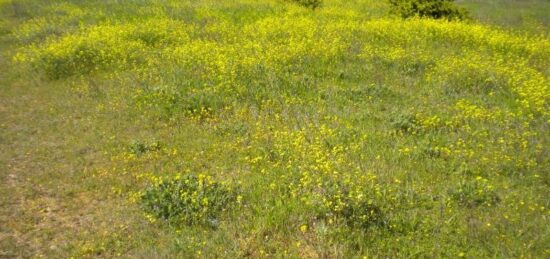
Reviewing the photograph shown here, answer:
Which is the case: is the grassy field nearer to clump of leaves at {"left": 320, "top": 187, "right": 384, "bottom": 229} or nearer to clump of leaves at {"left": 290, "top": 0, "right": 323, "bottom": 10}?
clump of leaves at {"left": 320, "top": 187, "right": 384, "bottom": 229}

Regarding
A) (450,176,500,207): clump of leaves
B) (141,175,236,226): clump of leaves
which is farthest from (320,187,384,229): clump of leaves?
(141,175,236,226): clump of leaves

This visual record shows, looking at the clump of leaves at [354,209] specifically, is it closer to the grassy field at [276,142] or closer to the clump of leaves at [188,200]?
the grassy field at [276,142]

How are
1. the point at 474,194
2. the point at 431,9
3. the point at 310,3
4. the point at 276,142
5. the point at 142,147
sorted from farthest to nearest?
the point at 310,3
the point at 431,9
the point at 142,147
the point at 276,142
the point at 474,194

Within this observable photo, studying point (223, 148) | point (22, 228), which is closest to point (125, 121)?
point (223, 148)

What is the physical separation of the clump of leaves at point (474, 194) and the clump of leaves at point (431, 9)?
1224 centimetres

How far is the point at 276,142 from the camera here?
7.25 m

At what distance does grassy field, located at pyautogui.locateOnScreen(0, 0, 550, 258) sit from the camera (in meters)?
5.06

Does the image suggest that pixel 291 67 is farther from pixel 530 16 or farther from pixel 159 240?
pixel 530 16

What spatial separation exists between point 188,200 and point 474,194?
3.51 metres

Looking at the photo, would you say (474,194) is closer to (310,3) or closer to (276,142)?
(276,142)

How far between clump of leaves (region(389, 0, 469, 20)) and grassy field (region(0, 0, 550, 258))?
2.10 m

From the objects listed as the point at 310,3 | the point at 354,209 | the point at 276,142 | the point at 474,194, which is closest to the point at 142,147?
the point at 276,142

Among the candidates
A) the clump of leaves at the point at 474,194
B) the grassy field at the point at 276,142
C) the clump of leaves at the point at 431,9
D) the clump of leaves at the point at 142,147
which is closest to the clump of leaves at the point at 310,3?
the clump of leaves at the point at 431,9

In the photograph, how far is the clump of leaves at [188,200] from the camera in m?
5.38
